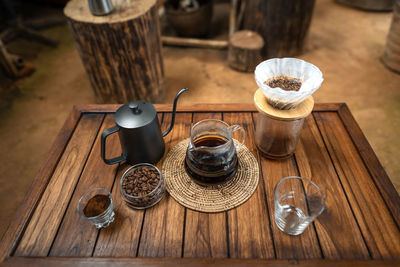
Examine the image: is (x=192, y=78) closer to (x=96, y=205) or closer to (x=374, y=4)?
(x=96, y=205)

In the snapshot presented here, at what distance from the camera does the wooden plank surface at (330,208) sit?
84 cm

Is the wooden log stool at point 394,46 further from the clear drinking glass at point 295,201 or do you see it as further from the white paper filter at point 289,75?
the clear drinking glass at point 295,201

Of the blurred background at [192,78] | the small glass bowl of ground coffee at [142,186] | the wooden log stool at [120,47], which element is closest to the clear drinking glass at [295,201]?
the small glass bowl of ground coffee at [142,186]

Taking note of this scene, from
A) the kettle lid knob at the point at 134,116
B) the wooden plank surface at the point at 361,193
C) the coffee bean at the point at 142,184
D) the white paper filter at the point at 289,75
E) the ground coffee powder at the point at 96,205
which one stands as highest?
the white paper filter at the point at 289,75

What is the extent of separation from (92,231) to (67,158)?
14.6 inches

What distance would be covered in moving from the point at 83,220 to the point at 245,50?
85.6 inches

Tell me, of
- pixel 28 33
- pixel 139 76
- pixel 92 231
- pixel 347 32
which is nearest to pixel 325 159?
pixel 92 231

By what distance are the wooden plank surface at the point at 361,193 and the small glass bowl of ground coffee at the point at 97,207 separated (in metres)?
0.80

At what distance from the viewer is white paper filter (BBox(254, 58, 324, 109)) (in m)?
0.91

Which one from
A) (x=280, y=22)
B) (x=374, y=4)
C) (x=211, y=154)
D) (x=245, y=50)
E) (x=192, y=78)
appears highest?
(x=211, y=154)

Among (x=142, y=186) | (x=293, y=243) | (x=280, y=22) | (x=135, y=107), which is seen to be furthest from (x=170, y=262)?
(x=280, y=22)

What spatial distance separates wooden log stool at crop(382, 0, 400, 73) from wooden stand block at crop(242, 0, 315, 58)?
2.43 feet

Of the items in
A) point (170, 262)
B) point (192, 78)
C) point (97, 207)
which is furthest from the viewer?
point (192, 78)

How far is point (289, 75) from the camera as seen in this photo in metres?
1.06
